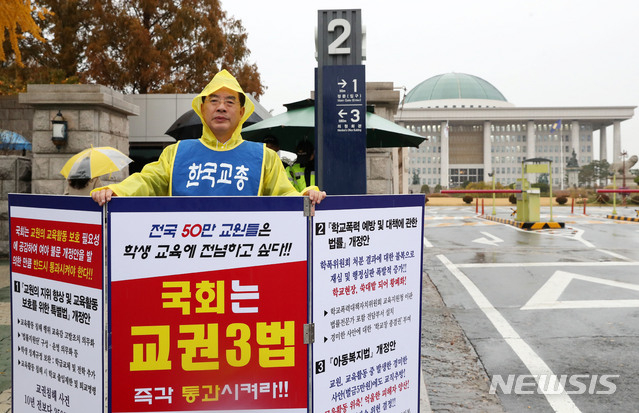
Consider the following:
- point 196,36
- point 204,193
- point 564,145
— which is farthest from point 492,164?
point 204,193

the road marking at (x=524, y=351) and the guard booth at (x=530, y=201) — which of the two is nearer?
the road marking at (x=524, y=351)

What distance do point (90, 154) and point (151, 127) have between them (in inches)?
241

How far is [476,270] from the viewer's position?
33.4 feet

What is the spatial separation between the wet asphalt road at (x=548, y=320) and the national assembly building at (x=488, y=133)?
99708mm

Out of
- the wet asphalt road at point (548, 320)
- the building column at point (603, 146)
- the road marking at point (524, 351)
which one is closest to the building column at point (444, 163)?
the building column at point (603, 146)

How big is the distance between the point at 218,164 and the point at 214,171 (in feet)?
0.19

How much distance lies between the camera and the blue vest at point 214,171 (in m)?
3.09

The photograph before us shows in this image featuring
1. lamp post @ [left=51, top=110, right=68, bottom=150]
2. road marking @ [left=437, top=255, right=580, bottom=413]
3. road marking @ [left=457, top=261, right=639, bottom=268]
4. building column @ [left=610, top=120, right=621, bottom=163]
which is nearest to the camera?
road marking @ [left=437, top=255, right=580, bottom=413]

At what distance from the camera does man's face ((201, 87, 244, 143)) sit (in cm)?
319

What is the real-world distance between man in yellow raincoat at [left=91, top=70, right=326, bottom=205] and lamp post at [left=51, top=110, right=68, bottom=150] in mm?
7432

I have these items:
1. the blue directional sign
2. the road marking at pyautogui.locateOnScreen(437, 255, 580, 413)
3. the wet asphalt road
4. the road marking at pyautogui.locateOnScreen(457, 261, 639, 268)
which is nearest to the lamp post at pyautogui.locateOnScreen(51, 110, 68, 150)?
the blue directional sign

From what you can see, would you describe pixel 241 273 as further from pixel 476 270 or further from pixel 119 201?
pixel 476 270

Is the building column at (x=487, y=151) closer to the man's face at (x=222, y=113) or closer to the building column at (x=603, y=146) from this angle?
the building column at (x=603, y=146)

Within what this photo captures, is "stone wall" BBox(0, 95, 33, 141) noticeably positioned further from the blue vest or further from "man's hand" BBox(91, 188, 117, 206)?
"man's hand" BBox(91, 188, 117, 206)
